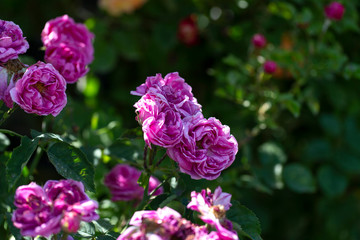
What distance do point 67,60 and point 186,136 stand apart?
1.17 feet

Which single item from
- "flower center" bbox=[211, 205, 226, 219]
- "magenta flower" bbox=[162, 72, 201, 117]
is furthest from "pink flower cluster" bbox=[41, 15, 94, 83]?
"flower center" bbox=[211, 205, 226, 219]

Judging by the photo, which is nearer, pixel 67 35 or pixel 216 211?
pixel 216 211

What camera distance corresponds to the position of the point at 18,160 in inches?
31.2

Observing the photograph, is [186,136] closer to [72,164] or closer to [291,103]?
[72,164]

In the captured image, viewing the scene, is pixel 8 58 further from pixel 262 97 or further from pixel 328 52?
pixel 328 52

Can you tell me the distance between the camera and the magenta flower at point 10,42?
33.2 inches

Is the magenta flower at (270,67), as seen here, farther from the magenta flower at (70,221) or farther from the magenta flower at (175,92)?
the magenta flower at (70,221)

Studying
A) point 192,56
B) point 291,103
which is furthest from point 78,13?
point 291,103

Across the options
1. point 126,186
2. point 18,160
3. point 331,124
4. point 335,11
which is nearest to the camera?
point 18,160

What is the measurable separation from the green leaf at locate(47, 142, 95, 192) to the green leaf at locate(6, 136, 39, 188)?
0.04 m

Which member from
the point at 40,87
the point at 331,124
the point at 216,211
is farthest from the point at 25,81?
the point at 331,124

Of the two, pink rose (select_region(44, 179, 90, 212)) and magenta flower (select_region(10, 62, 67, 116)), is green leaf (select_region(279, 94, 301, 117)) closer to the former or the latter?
magenta flower (select_region(10, 62, 67, 116))

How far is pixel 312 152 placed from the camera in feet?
6.07

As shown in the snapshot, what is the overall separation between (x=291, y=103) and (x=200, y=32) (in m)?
0.70
